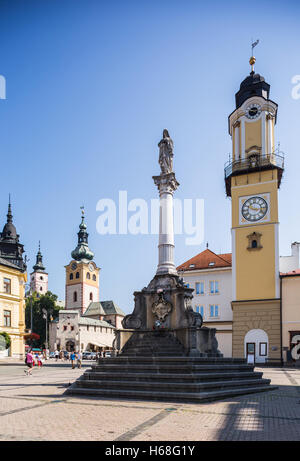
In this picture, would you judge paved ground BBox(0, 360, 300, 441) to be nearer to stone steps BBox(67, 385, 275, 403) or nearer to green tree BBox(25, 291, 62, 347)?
stone steps BBox(67, 385, 275, 403)

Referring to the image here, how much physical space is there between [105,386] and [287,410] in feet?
19.5

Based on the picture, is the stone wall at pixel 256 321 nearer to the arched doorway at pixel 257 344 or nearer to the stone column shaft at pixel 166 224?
the arched doorway at pixel 257 344

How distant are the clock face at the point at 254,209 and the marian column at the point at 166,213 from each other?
1886cm

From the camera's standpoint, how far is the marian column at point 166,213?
20344 mm

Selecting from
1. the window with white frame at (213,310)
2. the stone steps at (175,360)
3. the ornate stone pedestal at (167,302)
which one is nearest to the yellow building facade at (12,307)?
the window with white frame at (213,310)

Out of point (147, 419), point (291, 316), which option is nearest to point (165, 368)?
point (147, 419)

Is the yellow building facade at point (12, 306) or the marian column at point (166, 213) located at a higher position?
the marian column at point (166, 213)

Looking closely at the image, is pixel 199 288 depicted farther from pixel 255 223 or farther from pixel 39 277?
pixel 39 277

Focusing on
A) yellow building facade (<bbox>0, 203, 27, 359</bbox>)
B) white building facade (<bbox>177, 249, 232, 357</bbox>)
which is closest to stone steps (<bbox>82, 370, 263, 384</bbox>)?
white building facade (<bbox>177, 249, 232, 357</bbox>)

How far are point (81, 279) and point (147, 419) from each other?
334 ft

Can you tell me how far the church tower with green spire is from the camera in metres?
132

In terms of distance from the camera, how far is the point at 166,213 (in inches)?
818

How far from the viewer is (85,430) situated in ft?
26.7
